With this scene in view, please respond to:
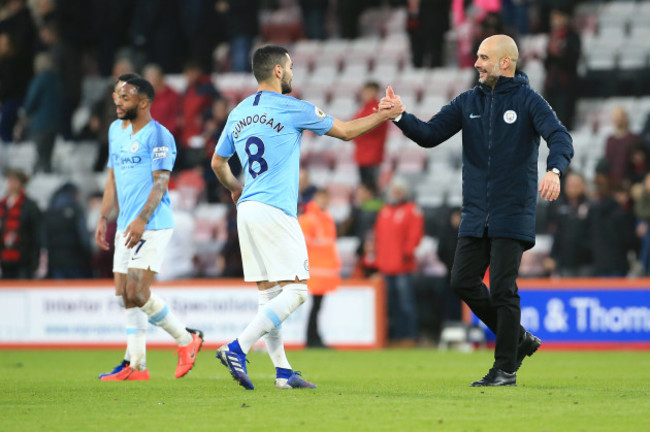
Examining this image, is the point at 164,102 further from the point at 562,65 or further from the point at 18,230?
the point at 562,65

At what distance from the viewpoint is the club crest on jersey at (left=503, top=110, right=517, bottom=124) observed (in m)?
8.71

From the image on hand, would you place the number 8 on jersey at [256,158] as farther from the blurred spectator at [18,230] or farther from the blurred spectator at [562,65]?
the blurred spectator at [562,65]

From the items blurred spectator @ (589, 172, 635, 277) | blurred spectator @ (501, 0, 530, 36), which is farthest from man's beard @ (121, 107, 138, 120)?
blurred spectator @ (501, 0, 530, 36)

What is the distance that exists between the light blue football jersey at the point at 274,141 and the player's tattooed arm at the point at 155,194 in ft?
5.13

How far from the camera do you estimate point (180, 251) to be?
17172mm

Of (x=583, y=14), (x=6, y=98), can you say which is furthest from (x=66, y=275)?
(x=583, y=14)

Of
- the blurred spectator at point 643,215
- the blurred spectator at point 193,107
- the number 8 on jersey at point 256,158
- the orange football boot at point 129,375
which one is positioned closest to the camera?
the number 8 on jersey at point 256,158

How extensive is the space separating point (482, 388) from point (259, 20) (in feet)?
52.5

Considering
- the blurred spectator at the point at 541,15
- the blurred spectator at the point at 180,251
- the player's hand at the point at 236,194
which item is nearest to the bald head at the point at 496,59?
the player's hand at the point at 236,194

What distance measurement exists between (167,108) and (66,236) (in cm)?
317

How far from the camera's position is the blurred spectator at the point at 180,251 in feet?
55.6

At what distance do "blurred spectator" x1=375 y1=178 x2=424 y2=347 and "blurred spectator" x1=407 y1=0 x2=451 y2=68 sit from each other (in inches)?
172

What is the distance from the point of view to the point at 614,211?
15.5m

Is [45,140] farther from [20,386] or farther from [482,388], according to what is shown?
[482,388]
